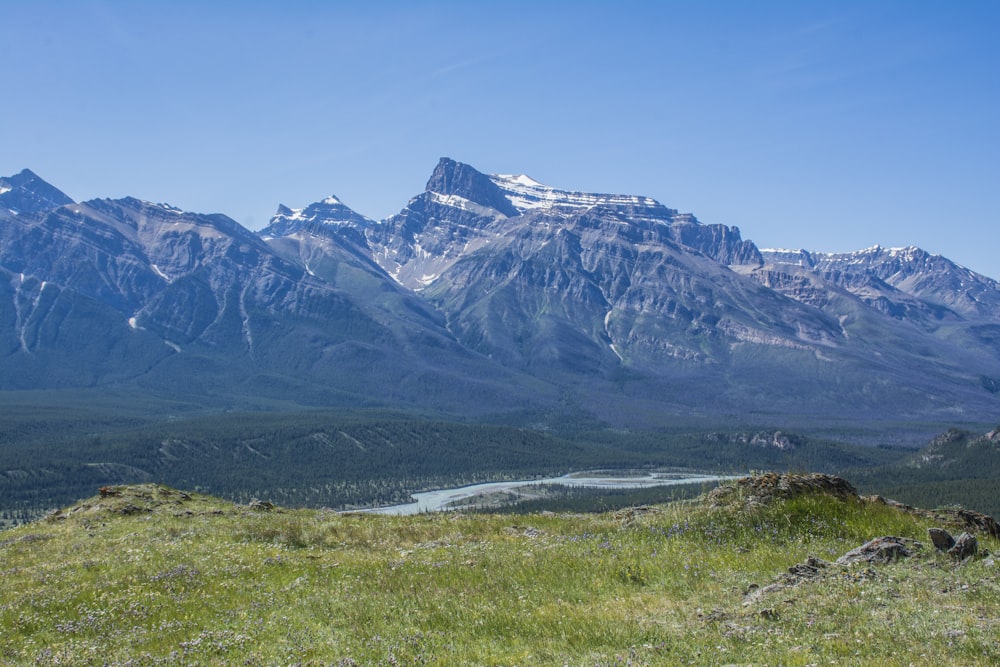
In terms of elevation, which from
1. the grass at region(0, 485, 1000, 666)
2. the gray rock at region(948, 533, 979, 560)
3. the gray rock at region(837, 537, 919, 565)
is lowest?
the grass at region(0, 485, 1000, 666)

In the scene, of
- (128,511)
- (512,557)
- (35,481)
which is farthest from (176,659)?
(35,481)

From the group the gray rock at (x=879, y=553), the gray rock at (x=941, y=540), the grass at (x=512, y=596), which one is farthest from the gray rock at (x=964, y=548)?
the gray rock at (x=879, y=553)

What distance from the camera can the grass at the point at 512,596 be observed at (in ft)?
47.0

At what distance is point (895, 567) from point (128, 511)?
34126 millimetres

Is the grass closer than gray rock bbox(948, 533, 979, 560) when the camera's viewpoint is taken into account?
Yes

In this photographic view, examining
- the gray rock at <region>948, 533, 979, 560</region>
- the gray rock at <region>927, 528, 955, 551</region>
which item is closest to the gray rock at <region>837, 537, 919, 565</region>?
the gray rock at <region>927, 528, 955, 551</region>

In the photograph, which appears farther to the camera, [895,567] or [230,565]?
[230,565]

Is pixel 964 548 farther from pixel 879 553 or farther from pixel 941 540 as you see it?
pixel 879 553

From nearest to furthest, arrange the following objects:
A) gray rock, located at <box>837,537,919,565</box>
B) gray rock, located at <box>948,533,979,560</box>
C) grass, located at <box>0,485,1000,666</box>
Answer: grass, located at <box>0,485,1000,666</box> < gray rock, located at <box>948,533,979,560</box> < gray rock, located at <box>837,537,919,565</box>

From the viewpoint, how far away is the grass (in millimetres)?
14312

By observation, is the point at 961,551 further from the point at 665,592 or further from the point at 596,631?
the point at 596,631

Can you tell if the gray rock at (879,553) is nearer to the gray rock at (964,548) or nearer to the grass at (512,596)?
the grass at (512,596)

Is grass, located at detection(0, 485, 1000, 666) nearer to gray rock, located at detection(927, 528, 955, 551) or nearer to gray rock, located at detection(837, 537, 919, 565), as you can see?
gray rock, located at detection(837, 537, 919, 565)

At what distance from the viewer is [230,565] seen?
76.7 ft
